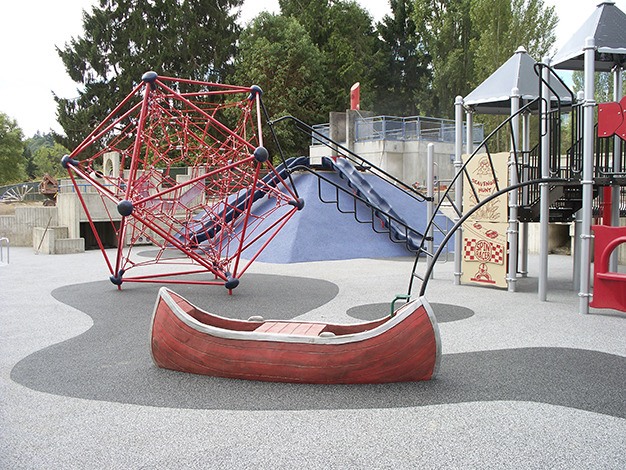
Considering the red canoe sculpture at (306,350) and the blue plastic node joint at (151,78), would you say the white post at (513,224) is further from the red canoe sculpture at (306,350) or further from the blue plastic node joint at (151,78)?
the blue plastic node joint at (151,78)

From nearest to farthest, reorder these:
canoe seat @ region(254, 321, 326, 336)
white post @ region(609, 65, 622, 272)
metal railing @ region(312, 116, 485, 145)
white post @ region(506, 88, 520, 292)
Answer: canoe seat @ region(254, 321, 326, 336)
white post @ region(609, 65, 622, 272)
white post @ region(506, 88, 520, 292)
metal railing @ region(312, 116, 485, 145)

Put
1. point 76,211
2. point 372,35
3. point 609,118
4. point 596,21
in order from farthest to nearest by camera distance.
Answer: point 372,35 → point 76,211 → point 596,21 → point 609,118

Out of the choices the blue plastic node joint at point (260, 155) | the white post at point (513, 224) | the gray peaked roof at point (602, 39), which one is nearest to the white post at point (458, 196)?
the white post at point (513, 224)

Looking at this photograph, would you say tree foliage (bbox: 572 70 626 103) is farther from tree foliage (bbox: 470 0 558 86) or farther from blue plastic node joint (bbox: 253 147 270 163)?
blue plastic node joint (bbox: 253 147 270 163)

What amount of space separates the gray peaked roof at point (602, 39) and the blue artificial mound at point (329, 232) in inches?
282

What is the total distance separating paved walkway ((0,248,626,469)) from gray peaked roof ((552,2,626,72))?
4440 millimetres

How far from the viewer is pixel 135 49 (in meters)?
40.9

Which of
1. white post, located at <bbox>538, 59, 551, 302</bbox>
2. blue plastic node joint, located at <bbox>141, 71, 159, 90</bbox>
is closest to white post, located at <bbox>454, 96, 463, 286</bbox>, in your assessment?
white post, located at <bbox>538, 59, 551, 302</bbox>

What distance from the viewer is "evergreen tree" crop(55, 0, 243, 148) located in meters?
39.8

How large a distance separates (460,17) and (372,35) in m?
8.61

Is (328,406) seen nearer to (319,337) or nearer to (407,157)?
(319,337)

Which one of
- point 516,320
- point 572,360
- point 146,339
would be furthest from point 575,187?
point 146,339

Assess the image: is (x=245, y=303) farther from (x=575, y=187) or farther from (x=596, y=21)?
(x=596, y=21)

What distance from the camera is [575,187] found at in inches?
433
